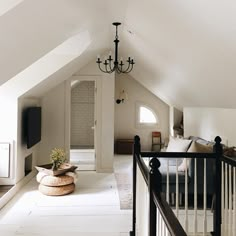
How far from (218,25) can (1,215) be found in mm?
3394

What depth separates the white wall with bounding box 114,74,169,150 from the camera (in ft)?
29.7

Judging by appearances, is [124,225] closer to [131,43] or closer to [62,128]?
[131,43]

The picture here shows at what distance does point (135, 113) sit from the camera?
29.8 feet

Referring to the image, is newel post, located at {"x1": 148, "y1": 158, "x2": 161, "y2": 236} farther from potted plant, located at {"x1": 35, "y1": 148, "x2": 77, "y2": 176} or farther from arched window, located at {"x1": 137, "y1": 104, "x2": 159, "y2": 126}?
arched window, located at {"x1": 137, "y1": 104, "x2": 159, "y2": 126}

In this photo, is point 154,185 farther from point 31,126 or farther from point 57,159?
point 31,126

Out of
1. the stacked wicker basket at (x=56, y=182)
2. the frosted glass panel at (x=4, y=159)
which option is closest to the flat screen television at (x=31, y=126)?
the frosted glass panel at (x=4, y=159)

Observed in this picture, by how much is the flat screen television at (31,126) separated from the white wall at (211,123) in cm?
339

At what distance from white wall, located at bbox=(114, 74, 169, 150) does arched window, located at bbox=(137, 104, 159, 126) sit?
0.12 m

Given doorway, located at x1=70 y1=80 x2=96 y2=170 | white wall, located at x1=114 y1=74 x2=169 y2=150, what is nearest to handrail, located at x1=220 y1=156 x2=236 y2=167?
white wall, located at x1=114 y1=74 x2=169 y2=150

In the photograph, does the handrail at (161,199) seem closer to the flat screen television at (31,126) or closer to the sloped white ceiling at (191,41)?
the sloped white ceiling at (191,41)

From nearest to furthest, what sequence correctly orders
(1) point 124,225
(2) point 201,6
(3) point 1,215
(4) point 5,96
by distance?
1. (2) point 201,6
2. (1) point 124,225
3. (3) point 1,215
4. (4) point 5,96

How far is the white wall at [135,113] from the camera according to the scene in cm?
904

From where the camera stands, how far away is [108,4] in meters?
3.12

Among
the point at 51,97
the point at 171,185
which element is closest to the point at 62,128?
the point at 51,97
